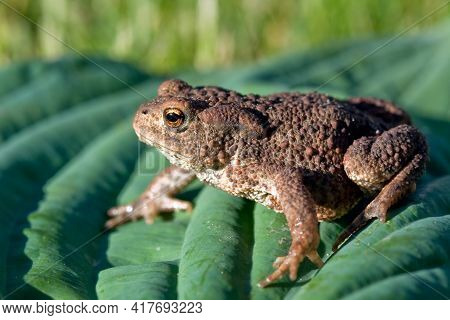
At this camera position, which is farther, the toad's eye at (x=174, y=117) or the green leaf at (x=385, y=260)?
the toad's eye at (x=174, y=117)

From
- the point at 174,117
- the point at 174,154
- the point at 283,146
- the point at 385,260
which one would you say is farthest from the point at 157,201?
the point at 385,260

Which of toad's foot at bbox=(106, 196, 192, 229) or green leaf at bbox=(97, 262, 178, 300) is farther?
toad's foot at bbox=(106, 196, 192, 229)

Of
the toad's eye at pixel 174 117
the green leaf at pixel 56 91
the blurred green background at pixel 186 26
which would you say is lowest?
the toad's eye at pixel 174 117

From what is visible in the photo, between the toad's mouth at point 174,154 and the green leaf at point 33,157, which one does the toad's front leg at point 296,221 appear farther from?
the green leaf at point 33,157

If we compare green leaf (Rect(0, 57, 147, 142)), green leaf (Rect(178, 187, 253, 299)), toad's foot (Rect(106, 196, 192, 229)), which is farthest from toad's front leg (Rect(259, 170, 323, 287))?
green leaf (Rect(0, 57, 147, 142))

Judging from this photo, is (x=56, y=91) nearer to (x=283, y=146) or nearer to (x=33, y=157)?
(x=33, y=157)

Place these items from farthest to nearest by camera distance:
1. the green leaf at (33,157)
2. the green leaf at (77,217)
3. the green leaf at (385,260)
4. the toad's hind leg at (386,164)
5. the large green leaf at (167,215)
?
the green leaf at (33,157) < the toad's hind leg at (386,164) < the green leaf at (77,217) < the large green leaf at (167,215) < the green leaf at (385,260)

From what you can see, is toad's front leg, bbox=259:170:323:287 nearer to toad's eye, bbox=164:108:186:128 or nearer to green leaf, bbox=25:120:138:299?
toad's eye, bbox=164:108:186:128

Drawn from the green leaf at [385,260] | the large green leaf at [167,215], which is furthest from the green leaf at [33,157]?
the green leaf at [385,260]
